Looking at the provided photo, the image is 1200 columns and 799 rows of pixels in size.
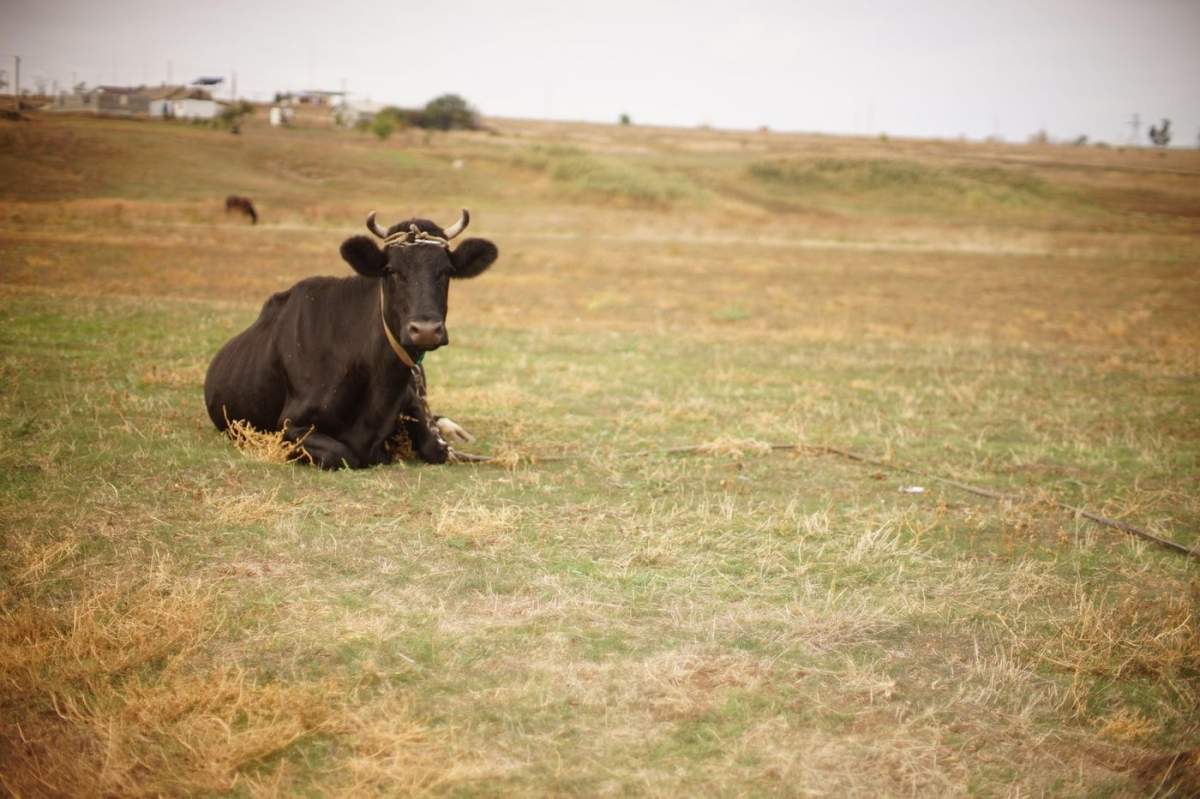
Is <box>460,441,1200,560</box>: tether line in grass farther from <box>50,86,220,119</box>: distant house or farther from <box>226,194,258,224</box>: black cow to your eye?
<box>226,194,258,224</box>: black cow

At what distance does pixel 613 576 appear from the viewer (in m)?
5.28

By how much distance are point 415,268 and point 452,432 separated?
2022 mm

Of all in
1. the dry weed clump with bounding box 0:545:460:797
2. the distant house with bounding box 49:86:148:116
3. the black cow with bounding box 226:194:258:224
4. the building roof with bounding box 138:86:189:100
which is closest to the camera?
the dry weed clump with bounding box 0:545:460:797

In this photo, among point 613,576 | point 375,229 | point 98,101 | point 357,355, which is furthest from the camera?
point 98,101

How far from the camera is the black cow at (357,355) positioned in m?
7.11

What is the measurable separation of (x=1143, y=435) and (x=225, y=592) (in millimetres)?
9704

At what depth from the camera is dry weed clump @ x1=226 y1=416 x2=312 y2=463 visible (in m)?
7.18

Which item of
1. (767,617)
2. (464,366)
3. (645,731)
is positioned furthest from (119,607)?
(464,366)

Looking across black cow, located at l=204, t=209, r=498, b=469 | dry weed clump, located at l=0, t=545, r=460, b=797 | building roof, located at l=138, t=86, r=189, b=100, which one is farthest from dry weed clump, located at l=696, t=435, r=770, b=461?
building roof, located at l=138, t=86, r=189, b=100

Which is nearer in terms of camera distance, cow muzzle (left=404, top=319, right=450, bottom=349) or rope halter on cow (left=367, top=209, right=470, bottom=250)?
cow muzzle (left=404, top=319, right=450, bottom=349)

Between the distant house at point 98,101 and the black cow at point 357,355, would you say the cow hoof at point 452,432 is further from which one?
the distant house at point 98,101

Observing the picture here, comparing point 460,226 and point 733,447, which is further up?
point 460,226

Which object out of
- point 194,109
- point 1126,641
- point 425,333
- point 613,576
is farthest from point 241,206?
point 1126,641

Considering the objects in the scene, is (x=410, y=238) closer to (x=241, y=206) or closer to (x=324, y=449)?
(x=324, y=449)
